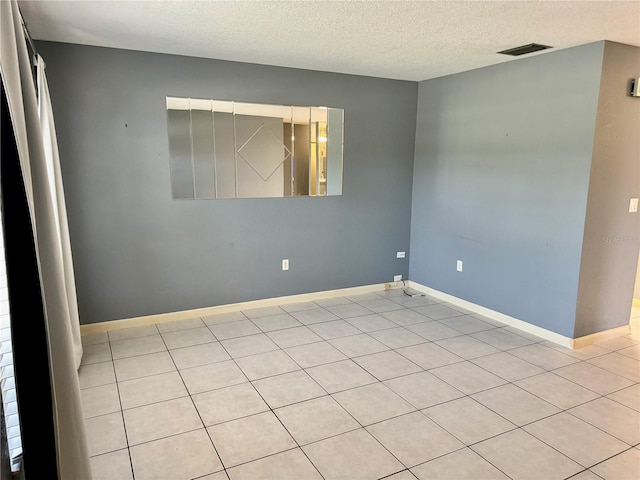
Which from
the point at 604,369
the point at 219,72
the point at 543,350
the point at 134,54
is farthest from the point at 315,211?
the point at 604,369

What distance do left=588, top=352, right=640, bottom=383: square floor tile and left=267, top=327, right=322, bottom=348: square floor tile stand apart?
7.02 ft

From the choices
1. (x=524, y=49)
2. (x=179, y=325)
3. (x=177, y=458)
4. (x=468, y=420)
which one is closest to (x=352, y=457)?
(x=468, y=420)

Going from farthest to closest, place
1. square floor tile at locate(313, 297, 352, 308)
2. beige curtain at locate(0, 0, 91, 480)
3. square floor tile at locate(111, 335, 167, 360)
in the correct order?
square floor tile at locate(313, 297, 352, 308) < square floor tile at locate(111, 335, 167, 360) < beige curtain at locate(0, 0, 91, 480)

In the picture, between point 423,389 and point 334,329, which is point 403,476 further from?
point 334,329

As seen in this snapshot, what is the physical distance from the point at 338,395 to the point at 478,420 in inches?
32.6

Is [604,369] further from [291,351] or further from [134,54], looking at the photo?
[134,54]

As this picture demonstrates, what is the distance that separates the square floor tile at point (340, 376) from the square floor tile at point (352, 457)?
19.7 inches

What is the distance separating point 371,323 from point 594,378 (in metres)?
1.74

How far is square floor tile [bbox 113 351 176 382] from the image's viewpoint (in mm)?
2895

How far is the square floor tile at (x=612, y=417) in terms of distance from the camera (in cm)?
233

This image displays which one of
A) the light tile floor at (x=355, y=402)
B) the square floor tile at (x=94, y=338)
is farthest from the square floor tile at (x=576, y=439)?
the square floor tile at (x=94, y=338)

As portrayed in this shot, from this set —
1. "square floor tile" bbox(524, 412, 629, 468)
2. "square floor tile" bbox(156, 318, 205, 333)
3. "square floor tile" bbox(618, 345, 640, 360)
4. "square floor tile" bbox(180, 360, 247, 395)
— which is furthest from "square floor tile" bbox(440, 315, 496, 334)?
"square floor tile" bbox(156, 318, 205, 333)

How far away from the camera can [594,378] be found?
116 inches

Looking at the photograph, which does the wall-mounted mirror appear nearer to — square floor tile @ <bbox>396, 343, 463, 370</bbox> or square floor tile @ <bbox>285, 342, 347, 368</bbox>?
square floor tile @ <bbox>285, 342, 347, 368</bbox>
